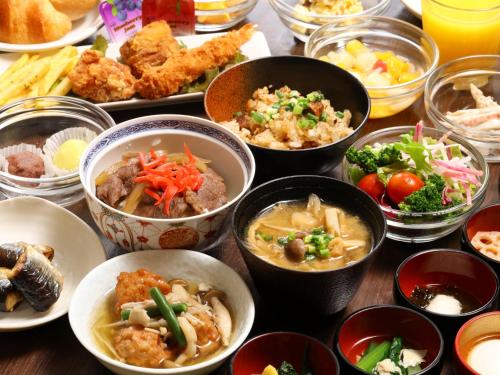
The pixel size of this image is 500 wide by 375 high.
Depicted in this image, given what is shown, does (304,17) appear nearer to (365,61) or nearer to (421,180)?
(365,61)

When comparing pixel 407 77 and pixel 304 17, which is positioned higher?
pixel 304 17

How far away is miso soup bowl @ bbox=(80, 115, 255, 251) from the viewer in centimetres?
240

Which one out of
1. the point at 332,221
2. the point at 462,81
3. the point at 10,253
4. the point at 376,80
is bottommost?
the point at 462,81

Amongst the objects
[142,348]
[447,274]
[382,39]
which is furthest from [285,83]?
[142,348]

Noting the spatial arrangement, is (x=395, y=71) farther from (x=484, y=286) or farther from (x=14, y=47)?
(x=14, y=47)

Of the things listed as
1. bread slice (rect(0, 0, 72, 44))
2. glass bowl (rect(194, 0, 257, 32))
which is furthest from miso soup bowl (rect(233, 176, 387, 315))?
bread slice (rect(0, 0, 72, 44))

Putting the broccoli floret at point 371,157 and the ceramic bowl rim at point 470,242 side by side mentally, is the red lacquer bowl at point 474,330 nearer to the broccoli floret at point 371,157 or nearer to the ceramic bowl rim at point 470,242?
the ceramic bowl rim at point 470,242

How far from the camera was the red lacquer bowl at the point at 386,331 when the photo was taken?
84.7 inches

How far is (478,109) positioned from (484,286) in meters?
1.06

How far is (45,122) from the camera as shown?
3.12 metres

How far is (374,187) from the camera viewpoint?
2.68 metres

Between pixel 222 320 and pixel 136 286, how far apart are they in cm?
29

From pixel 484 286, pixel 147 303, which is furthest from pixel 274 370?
pixel 484 286

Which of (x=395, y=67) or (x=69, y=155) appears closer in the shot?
(x=69, y=155)
